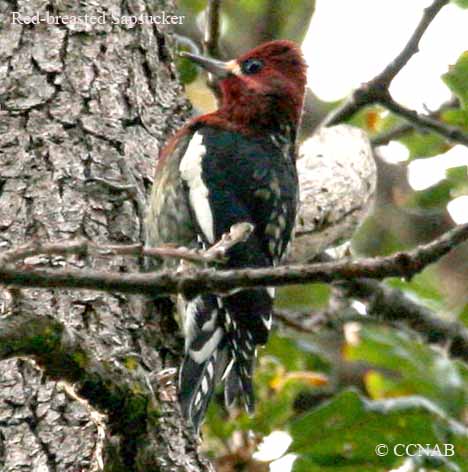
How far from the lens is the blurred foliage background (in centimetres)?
399

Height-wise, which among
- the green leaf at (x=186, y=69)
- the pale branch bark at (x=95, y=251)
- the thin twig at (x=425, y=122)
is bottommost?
the green leaf at (x=186, y=69)

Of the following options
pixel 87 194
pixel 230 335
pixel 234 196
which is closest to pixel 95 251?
pixel 87 194

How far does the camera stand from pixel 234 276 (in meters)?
1.94

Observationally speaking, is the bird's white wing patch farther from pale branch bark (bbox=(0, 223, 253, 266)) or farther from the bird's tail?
pale branch bark (bbox=(0, 223, 253, 266))

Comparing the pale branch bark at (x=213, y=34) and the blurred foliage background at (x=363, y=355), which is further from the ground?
the pale branch bark at (x=213, y=34)

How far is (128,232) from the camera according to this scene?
3.32m

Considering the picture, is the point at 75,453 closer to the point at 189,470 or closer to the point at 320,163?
the point at 189,470

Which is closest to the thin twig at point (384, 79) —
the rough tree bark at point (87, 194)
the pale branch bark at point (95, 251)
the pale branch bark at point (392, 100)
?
the pale branch bark at point (392, 100)

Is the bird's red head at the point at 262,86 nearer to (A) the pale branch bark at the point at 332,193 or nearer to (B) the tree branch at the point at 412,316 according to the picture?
(A) the pale branch bark at the point at 332,193

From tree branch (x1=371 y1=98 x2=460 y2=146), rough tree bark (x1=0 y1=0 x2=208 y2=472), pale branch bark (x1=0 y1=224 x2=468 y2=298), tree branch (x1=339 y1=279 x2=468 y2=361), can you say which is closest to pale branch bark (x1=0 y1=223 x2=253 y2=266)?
pale branch bark (x1=0 y1=224 x2=468 y2=298)

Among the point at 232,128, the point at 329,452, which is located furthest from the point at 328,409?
the point at 232,128

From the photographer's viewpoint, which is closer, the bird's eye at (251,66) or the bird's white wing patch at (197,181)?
the bird's white wing patch at (197,181)

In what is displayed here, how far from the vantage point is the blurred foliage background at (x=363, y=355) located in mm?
3990

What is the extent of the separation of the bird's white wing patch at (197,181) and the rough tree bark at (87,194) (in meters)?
0.10
